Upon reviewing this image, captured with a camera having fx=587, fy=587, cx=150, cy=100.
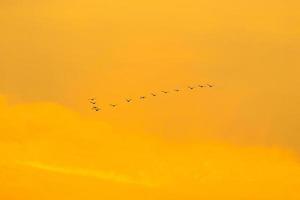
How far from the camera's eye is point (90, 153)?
668cm

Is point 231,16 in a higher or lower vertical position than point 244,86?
higher

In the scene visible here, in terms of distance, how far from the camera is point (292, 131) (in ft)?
23.6

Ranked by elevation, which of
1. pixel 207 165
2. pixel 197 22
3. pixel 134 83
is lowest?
pixel 207 165

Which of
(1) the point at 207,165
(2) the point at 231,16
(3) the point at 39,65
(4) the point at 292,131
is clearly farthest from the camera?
(2) the point at 231,16

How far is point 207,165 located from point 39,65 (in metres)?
2.73

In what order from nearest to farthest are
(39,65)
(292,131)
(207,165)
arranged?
(207,165) → (292,131) → (39,65)

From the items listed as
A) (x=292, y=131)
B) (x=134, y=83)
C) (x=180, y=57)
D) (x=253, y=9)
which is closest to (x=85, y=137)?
(x=134, y=83)

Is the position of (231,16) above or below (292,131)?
above

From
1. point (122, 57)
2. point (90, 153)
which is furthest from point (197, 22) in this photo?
point (90, 153)

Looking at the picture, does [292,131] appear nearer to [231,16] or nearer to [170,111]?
[170,111]

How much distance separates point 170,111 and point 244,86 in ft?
3.50

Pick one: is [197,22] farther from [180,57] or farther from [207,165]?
[207,165]

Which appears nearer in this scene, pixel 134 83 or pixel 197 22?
pixel 134 83

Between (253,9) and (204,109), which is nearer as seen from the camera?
(204,109)
